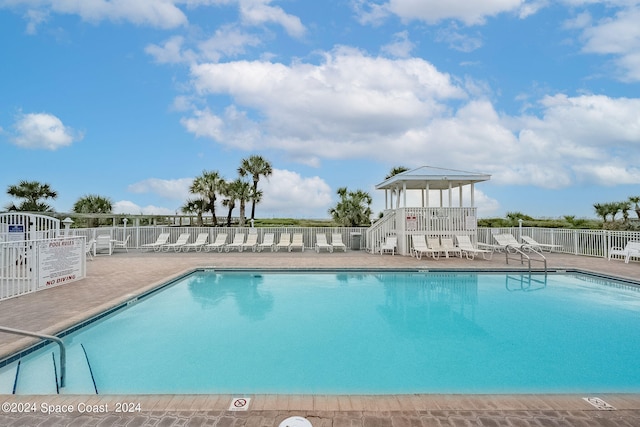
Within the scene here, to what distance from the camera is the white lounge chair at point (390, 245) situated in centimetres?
1391

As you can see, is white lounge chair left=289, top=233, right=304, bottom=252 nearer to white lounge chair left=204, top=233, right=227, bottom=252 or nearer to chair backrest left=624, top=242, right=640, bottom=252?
white lounge chair left=204, top=233, right=227, bottom=252

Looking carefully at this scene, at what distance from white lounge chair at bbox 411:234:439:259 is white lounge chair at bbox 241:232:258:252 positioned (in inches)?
261

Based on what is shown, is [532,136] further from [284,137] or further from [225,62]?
[225,62]

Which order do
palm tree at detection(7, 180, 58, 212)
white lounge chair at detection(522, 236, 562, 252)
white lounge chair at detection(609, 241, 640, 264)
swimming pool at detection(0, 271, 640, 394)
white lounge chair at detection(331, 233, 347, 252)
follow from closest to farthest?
swimming pool at detection(0, 271, 640, 394) → white lounge chair at detection(609, 241, 640, 264) → white lounge chair at detection(522, 236, 562, 252) → white lounge chair at detection(331, 233, 347, 252) → palm tree at detection(7, 180, 58, 212)

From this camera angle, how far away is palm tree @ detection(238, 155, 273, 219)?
91.9 feet

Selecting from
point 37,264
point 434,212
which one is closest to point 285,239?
point 434,212

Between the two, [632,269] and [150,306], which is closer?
[150,306]

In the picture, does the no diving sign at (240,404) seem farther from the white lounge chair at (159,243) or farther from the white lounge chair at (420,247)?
the white lounge chair at (159,243)

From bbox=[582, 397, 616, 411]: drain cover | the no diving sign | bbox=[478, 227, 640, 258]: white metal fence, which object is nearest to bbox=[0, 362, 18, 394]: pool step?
the no diving sign

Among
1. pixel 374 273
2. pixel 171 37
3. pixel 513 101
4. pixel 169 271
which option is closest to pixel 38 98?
pixel 171 37

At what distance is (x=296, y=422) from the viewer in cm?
251

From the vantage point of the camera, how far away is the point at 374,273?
10539 millimetres

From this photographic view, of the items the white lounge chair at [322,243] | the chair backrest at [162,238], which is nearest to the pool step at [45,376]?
the white lounge chair at [322,243]

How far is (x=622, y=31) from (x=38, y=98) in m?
19.5
